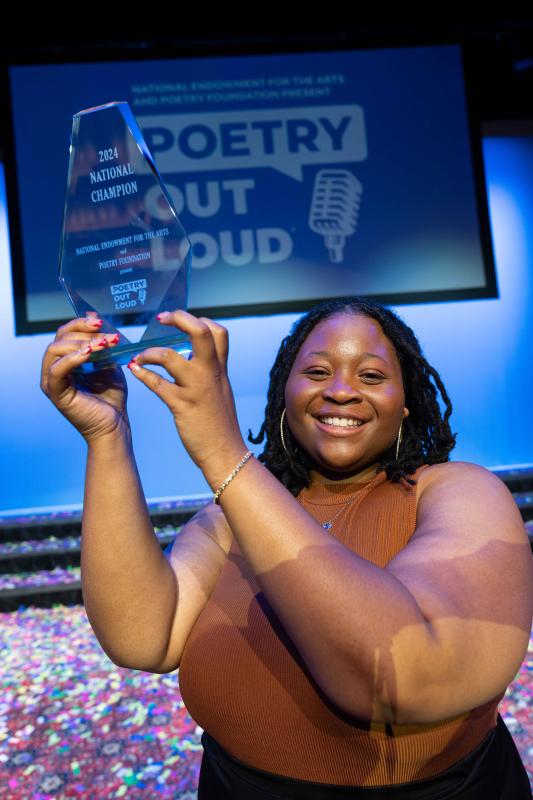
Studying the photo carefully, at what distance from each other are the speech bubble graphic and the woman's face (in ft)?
12.4

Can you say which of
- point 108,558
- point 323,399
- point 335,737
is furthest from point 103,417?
point 335,737

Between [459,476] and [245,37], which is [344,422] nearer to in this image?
[459,476]

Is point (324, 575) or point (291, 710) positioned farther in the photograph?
point (291, 710)

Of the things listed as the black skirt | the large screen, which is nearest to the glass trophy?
the black skirt

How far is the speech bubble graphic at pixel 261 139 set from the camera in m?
4.53

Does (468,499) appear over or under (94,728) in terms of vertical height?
over

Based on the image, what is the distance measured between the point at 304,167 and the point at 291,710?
4254 mm

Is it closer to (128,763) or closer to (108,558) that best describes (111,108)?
(108,558)

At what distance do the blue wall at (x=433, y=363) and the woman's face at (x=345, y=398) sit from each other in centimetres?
380

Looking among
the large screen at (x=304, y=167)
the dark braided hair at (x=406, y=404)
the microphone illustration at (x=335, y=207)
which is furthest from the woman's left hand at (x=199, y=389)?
the microphone illustration at (x=335, y=207)

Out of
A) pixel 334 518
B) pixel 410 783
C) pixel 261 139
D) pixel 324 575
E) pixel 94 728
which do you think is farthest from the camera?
pixel 261 139

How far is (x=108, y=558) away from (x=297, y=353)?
1.66 feet

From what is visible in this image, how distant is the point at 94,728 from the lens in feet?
7.54

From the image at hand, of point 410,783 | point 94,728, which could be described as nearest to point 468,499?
point 410,783
